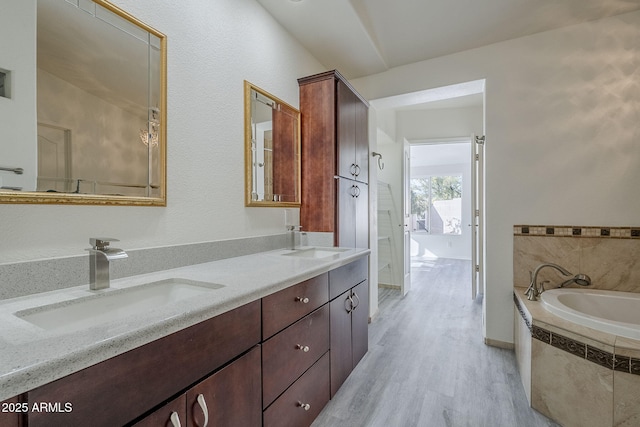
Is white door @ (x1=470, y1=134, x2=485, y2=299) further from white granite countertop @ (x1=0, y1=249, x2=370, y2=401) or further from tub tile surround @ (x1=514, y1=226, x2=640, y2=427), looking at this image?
white granite countertop @ (x1=0, y1=249, x2=370, y2=401)

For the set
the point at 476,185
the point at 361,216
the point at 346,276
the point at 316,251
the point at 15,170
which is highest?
the point at 476,185

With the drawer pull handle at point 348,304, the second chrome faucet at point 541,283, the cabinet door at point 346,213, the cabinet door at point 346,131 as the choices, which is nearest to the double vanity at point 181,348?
the drawer pull handle at point 348,304

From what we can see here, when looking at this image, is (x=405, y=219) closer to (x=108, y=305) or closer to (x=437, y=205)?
(x=437, y=205)

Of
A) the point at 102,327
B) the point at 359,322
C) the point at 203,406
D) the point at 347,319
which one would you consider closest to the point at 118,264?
the point at 102,327

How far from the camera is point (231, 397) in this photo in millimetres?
948

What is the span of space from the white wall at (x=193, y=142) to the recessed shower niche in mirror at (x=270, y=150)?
0.22 ft

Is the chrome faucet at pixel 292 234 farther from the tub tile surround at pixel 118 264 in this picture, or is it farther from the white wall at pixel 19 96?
the white wall at pixel 19 96

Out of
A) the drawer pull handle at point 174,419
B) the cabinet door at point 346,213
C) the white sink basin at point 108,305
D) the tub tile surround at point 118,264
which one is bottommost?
the drawer pull handle at point 174,419

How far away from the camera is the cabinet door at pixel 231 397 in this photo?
83 cm

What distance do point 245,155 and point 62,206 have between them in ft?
3.22

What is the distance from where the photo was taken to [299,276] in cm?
127

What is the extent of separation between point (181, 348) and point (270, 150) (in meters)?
1.53

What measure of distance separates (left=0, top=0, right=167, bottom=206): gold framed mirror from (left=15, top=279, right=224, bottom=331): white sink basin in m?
0.37

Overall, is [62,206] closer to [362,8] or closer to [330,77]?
[330,77]
